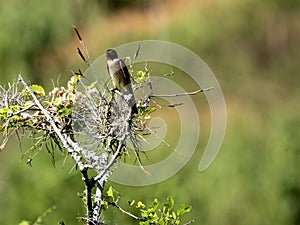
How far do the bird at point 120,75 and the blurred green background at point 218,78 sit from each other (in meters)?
2.96

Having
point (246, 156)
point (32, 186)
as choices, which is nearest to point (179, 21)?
point (246, 156)

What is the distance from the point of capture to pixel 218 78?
9.90 meters

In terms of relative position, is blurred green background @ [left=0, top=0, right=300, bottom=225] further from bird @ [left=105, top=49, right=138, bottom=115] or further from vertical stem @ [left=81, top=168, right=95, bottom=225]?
vertical stem @ [left=81, top=168, right=95, bottom=225]

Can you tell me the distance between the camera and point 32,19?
875 centimetres

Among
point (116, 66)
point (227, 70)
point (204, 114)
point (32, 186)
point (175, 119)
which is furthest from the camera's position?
point (227, 70)

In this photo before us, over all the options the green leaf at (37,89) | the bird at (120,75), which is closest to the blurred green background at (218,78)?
the bird at (120,75)

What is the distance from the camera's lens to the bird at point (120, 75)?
4.93 feet

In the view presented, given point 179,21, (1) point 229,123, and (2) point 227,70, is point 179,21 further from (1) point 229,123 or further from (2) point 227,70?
(1) point 229,123

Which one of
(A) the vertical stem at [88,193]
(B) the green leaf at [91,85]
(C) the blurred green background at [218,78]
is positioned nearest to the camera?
(A) the vertical stem at [88,193]

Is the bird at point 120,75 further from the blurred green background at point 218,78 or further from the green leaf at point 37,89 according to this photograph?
the blurred green background at point 218,78

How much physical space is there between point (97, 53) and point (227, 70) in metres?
2.13

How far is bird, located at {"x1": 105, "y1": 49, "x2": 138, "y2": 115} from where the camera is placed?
150 centimetres

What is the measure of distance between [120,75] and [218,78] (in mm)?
8360

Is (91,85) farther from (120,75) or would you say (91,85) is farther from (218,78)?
(218,78)
